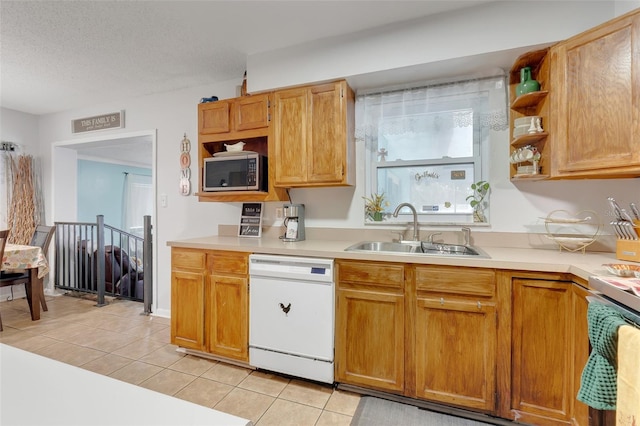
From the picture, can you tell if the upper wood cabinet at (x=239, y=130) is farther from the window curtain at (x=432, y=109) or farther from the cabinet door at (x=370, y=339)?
the cabinet door at (x=370, y=339)

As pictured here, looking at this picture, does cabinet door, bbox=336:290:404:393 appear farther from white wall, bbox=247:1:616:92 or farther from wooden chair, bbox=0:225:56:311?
wooden chair, bbox=0:225:56:311

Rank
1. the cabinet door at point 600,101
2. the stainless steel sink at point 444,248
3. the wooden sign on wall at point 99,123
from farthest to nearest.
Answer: the wooden sign on wall at point 99,123 → the stainless steel sink at point 444,248 → the cabinet door at point 600,101

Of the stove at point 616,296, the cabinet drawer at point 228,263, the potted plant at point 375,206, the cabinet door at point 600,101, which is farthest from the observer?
the potted plant at point 375,206

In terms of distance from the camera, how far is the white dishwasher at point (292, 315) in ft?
6.45

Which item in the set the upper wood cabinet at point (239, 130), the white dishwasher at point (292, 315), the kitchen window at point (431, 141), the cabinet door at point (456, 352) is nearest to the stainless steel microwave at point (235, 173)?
the upper wood cabinet at point (239, 130)

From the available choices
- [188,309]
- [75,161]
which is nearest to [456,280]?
[188,309]

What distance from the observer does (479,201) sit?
2.26 meters

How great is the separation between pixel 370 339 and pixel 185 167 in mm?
2526

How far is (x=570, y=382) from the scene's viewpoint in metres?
1.52

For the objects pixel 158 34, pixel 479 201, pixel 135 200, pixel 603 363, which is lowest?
pixel 603 363

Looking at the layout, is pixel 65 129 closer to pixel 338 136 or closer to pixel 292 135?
pixel 292 135

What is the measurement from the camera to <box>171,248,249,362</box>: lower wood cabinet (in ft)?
7.30

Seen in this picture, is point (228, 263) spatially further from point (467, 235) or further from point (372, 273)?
point (467, 235)

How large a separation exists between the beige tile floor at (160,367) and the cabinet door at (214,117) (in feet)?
6.39
